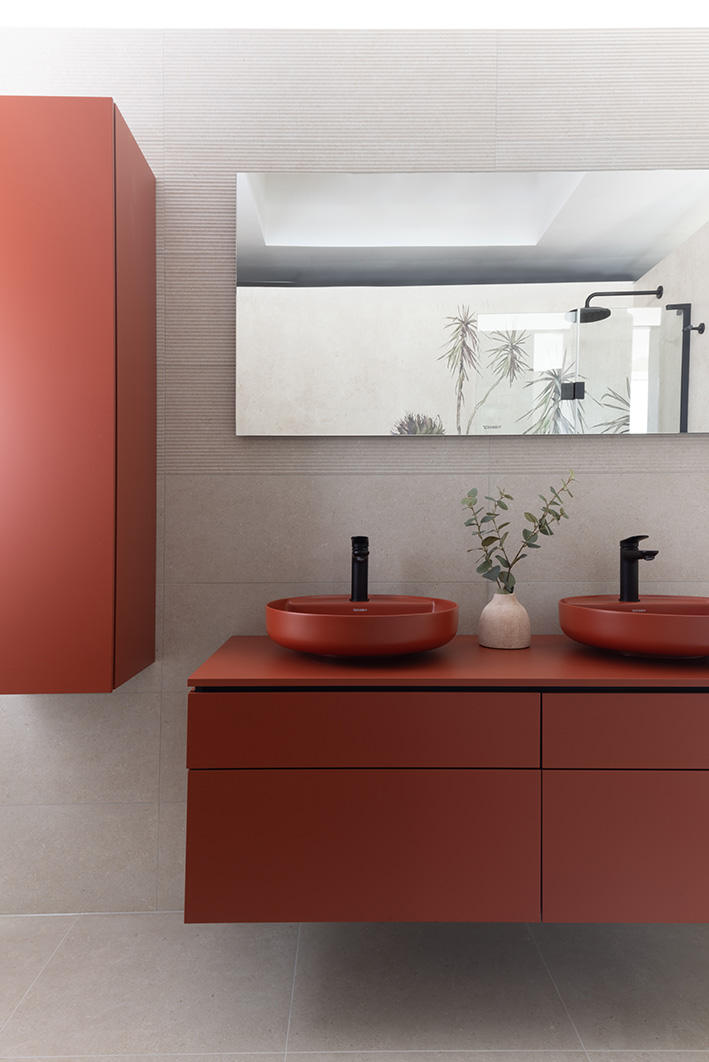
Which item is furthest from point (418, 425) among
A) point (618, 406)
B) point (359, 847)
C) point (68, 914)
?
point (68, 914)

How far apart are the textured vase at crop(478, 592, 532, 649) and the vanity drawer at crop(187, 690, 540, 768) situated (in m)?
0.34

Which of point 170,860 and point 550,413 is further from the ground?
point 550,413

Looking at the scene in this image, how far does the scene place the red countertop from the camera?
4.99ft

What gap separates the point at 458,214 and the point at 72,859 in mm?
2260

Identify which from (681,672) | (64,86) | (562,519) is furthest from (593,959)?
(64,86)

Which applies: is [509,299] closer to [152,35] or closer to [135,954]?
[152,35]

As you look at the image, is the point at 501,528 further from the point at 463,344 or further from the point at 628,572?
the point at 463,344

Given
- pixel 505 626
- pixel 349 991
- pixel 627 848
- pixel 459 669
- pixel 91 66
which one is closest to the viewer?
pixel 627 848

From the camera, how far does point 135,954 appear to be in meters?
1.88

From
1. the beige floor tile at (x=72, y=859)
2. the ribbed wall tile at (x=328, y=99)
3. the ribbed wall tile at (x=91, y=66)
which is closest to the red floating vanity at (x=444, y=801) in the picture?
the beige floor tile at (x=72, y=859)

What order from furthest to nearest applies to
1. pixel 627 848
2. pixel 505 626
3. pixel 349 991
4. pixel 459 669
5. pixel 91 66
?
pixel 91 66, pixel 505 626, pixel 349 991, pixel 459 669, pixel 627 848

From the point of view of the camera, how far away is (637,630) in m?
1.63
